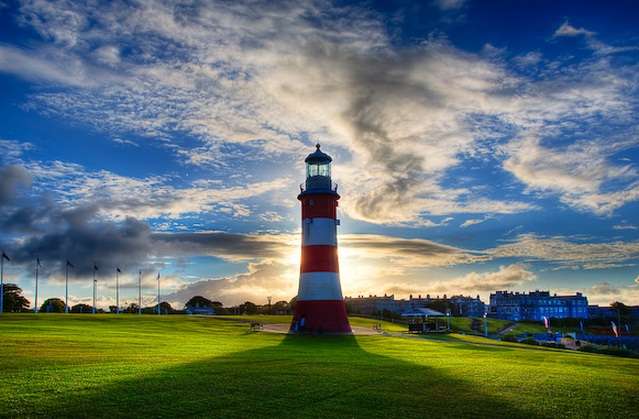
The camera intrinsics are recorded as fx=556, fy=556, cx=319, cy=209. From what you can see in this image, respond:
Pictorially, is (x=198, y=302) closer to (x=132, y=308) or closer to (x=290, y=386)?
(x=132, y=308)

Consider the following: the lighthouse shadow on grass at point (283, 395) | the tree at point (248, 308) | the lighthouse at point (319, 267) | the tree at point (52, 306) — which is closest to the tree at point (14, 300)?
the tree at point (52, 306)

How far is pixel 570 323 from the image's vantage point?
130500 mm

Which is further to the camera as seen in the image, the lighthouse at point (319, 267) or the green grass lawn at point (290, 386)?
the lighthouse at point (319, 267)

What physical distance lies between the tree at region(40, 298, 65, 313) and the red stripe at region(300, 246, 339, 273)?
79.7 metres

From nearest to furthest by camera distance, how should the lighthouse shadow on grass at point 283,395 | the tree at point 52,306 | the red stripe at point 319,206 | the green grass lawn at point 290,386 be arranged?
the lighthouse shadow on grass at point 283,395 → the green grass lawn at point 290,386 → the red stripe at point 319,206 → the tree at point 52,306

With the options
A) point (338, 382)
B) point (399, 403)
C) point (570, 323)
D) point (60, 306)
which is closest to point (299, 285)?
point (338, 382)

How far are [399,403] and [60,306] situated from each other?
109431 millimetres

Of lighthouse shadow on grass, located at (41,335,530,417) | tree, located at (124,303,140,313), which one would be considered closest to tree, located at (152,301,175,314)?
tree, located at (124,303,140,313)

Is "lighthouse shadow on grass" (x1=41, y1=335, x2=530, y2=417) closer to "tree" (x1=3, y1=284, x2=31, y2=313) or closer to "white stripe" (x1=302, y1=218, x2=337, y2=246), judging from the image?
"white stripe" (x1=302, y1=218, x2=337, y2=246)

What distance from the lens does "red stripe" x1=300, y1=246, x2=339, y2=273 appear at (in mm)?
42062

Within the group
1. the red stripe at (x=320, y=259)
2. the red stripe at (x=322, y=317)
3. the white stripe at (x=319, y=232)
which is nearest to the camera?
the red stripe at (x=322, y=317)

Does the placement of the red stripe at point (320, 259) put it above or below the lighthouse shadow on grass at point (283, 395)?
above

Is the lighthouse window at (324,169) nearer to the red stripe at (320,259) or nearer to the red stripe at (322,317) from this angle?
the red stripe at (320,259)

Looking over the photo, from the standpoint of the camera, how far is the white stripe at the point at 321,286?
137ft
